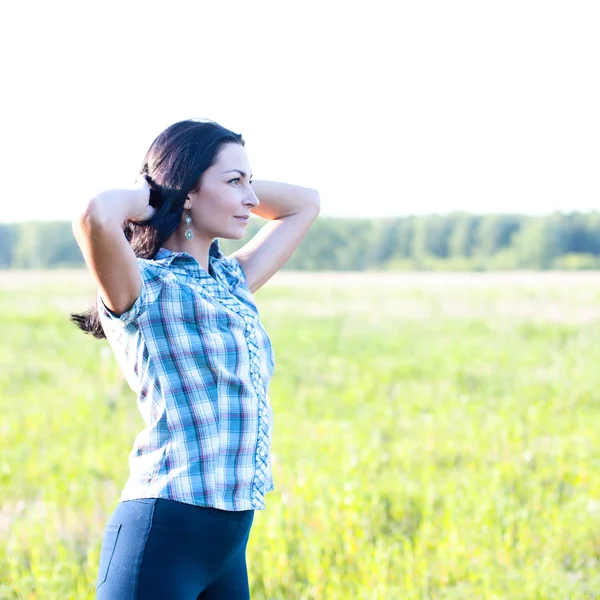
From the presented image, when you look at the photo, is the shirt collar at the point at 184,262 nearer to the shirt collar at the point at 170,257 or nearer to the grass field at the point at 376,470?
the shirt collar at the point at 170,257

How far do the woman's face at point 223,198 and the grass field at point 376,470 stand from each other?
7.25 feet

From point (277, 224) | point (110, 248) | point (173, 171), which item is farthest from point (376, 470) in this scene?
point (110, 248)

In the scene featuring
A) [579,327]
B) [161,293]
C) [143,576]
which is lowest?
[579,327]

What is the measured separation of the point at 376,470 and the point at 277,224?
3.94 meters

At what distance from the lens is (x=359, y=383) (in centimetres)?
1123

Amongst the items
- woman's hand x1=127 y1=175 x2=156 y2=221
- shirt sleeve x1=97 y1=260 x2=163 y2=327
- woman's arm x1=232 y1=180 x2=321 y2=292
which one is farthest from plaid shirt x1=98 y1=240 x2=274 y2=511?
woman's arm x1=232 y1=180 x2=321 y2=292

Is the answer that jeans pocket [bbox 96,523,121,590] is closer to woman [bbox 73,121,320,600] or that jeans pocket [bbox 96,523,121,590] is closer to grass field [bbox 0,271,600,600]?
woman [bbox 73,121,320,600]

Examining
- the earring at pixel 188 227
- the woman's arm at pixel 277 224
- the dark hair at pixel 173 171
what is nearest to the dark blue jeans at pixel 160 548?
the dark hair at pixel 173 171

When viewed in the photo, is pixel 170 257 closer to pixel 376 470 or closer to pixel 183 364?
pixel 183 364

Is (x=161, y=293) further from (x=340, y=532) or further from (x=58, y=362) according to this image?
(x=58, y=362)

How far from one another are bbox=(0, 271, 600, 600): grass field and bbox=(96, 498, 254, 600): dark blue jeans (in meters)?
1.92

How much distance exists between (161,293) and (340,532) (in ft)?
9.50

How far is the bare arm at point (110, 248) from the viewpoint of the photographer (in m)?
2.06

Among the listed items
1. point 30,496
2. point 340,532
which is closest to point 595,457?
point 340,532
